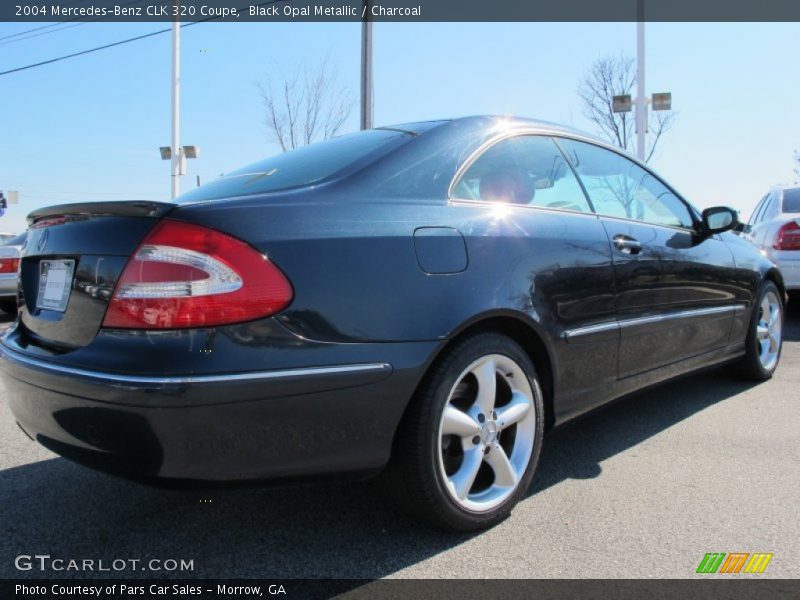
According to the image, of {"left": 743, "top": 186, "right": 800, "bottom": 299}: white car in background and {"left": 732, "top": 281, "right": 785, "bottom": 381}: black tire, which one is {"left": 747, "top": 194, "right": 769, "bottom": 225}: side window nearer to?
{"left": 743, "top": 186, "right": 800, "bottom": 299}: white car in background

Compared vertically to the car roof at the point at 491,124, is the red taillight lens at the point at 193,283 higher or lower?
lower

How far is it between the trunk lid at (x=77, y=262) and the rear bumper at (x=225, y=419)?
5.7 inches

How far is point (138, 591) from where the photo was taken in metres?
1.86

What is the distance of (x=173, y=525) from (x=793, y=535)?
2.21 meters

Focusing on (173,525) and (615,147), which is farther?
(615,147)

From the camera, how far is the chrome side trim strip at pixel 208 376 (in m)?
1.63

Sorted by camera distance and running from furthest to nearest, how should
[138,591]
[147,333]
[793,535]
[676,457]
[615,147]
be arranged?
[615,147], [676,457], [793,535], [138,591], [147,333]

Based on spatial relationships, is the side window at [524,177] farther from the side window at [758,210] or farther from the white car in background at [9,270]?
the white car in background at [9,270]

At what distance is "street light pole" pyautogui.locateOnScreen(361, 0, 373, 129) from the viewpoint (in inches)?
499

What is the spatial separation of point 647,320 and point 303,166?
177cm

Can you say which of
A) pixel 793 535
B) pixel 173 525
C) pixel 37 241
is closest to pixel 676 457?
pixel 793 535

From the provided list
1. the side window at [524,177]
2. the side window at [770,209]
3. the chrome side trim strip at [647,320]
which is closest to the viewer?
the side window at [524,177]

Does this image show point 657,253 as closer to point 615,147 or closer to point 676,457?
point 615,147

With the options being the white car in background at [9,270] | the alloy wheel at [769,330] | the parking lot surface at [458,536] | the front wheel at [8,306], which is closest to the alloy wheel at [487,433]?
the parking lot surface at [458,536]
